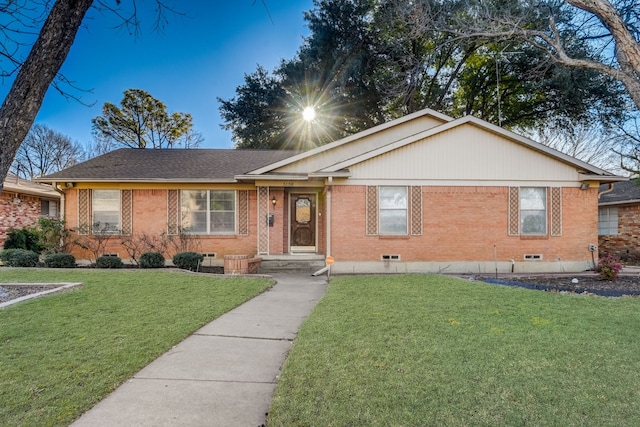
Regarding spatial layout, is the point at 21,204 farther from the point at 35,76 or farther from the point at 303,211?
the point at 35,76

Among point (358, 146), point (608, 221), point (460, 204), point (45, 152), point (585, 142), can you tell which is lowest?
point (608, 221)

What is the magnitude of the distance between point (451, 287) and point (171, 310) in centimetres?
590

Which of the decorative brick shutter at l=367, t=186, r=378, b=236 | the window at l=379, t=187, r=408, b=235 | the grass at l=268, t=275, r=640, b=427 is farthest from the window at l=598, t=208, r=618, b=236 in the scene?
the decorative brick shutter at l=367, t=186, r=378, b=236

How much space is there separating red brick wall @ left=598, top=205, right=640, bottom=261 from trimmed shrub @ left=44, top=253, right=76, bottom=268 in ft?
66.3

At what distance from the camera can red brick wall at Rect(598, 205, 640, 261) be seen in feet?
46.9

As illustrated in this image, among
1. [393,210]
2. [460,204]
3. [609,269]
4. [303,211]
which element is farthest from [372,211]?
[609,269]

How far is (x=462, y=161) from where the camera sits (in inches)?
436

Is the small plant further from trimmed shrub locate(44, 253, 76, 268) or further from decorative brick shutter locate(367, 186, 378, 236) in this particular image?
trimmed shrub locate(44, 253, 76, 268)

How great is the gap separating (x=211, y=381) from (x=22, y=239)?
14.6 m

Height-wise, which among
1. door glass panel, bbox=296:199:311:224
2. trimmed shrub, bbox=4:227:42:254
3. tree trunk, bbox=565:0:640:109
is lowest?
trimmed shrub, bbox=4:227:42:254

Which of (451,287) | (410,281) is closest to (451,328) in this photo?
(451,287)

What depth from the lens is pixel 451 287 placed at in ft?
26.6

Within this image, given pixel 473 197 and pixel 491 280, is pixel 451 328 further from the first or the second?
pixel 473 197

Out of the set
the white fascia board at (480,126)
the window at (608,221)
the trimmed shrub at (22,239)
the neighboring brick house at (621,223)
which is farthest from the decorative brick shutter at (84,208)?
the window at (608,221)
